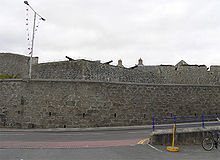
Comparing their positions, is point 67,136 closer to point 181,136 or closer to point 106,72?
point 181,136

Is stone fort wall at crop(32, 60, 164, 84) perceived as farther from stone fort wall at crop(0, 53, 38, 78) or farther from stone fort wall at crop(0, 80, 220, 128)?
stone fort wall at crop(0, 53, 38, 78)

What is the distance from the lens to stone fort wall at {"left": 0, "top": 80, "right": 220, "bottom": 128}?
15859mm

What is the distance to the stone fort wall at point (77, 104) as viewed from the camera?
15.9m

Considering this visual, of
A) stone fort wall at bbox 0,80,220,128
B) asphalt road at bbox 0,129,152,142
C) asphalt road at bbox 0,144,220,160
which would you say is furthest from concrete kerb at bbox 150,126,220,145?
stone fort wall at bbox 0,80,220,128

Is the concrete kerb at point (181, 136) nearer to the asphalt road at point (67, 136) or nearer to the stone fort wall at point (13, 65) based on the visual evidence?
the asphalt road at point (67, 136)

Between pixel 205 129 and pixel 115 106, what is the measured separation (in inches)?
353

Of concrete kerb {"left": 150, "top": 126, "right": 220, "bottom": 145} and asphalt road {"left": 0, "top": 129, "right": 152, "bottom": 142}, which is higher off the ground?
concrete kerb {"left": 150, "top": 126, "right": 220, "bottom": 145}

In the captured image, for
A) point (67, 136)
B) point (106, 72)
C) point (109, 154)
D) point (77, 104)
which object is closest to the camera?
point (109, 154)

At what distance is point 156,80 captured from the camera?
86.4ft

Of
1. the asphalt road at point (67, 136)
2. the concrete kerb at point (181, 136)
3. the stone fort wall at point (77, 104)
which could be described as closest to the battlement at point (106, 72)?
the stone fort wall at point (77, 104)

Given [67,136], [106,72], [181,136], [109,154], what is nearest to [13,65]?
[106,72]

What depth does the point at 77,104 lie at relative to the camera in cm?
1605

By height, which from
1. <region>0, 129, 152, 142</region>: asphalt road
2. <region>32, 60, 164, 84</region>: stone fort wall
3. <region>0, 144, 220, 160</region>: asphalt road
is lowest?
<region>0, 129, 152, 142</region>: asphalt road

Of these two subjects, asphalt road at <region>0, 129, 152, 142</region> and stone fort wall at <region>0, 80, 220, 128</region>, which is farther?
stone fort wall at <region>0, 80, 220, 128</region>
